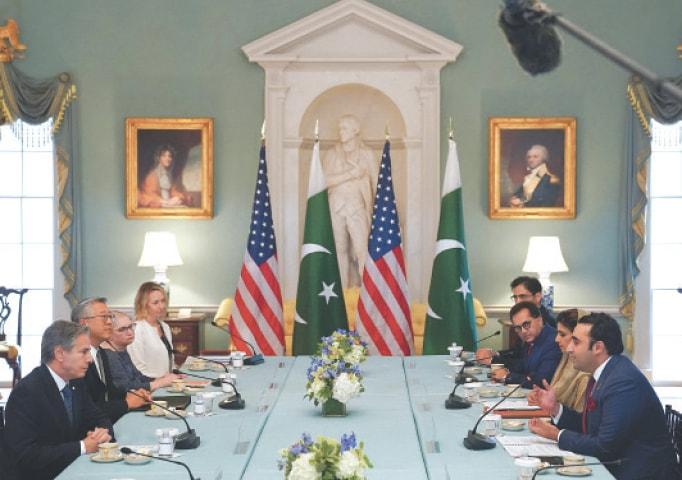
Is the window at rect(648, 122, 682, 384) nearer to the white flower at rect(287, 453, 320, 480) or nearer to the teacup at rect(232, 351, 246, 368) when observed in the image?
the teacup at rect(232, 351, 246, 368)

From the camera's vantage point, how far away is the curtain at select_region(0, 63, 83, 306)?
30.9 feet

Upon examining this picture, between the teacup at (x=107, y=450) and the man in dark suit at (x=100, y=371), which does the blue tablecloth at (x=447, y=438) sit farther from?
the man in dark suit at (x=100, y=371)

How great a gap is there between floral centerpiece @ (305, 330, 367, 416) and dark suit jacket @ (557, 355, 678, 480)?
3.50ft

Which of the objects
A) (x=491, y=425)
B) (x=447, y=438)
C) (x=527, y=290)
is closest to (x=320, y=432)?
(x=447, y=438)

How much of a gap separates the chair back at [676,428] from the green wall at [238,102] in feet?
16.6

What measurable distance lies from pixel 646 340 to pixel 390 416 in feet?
17.9

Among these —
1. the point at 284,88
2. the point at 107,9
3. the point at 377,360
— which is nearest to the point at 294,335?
the point at 377,360

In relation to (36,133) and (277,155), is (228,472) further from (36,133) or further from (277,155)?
(36,133)

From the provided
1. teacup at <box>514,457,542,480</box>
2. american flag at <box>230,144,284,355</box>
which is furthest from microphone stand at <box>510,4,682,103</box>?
american flag at <box>230,144,284,355</box>

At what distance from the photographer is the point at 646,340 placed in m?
9.72

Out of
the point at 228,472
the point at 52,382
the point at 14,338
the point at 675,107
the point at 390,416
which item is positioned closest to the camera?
the point at 228,472

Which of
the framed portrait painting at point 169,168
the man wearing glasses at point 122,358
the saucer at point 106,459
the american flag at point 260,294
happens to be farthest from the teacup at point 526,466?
the framed portrait painting at point 169,168

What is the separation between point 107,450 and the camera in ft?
13.0

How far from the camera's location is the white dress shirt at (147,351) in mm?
6598
